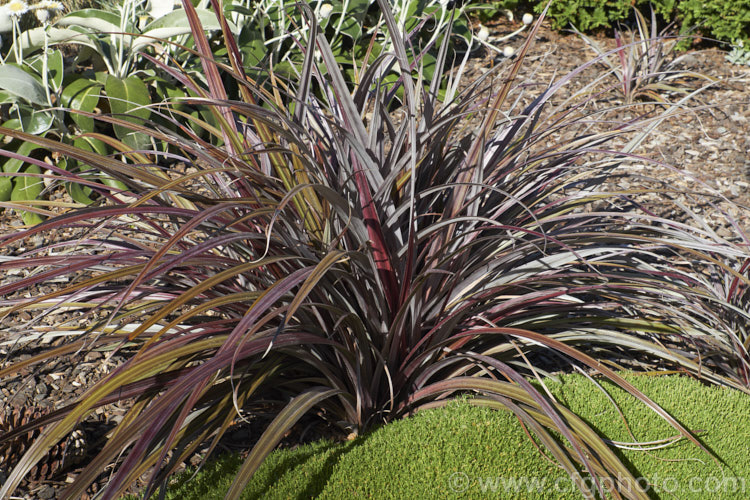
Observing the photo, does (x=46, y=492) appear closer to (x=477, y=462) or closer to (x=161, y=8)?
(x=477, y=462)

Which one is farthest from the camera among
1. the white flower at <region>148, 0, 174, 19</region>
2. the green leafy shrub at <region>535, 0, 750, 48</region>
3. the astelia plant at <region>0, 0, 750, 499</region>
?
the green leafy shrub at <region>535, 0, 750, 48</region>

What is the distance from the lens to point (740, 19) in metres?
4.65

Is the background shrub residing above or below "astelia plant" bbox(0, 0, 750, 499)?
below

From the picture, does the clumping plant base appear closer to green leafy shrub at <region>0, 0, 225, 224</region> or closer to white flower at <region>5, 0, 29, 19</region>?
green leafy shrub at <region>0, 0, 225, 224</region>

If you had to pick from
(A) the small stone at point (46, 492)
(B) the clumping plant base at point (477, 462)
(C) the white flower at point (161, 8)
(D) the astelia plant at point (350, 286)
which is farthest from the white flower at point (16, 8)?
(B) the clumping plant base at point (477, 462)

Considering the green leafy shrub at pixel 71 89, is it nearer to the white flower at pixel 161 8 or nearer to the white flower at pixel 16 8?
the white flower at pixel 16 8

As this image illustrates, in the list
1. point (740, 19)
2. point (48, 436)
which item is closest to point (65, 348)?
point (48, 436)

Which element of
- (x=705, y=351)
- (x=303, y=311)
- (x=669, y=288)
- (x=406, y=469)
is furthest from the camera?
(x=705, y=351)

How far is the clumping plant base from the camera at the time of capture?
1594mm

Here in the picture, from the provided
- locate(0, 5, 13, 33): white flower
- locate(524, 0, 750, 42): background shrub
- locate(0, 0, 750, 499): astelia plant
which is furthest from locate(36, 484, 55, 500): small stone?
locate(524, 0, 750, 42): background shrub

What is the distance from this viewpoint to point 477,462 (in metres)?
1.63

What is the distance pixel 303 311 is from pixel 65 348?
26.5 inches

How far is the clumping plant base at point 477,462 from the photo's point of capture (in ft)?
5.23

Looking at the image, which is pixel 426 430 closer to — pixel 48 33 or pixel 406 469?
pixel 406 469
